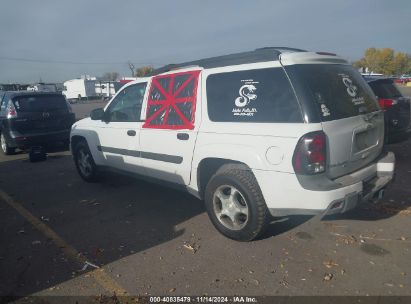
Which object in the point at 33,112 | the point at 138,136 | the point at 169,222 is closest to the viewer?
the point at 169,222

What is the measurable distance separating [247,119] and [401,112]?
16.0 feet

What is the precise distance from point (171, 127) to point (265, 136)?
1.48 meters

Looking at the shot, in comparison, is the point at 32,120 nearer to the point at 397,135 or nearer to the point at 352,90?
the point at 352,90

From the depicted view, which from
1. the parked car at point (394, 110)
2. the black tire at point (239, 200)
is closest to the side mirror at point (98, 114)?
the black tire at point (239, 200)

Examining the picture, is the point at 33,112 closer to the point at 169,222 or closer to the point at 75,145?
the point at 75,145

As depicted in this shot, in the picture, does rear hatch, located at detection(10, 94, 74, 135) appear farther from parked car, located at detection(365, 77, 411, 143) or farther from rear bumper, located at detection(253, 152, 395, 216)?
parked car, located at detection(365, 77, 411, 143)

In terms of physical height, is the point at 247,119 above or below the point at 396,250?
above

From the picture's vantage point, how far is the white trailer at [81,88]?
54.6m

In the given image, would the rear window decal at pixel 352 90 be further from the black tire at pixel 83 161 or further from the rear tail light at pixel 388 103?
the black tire at pixel 83 161

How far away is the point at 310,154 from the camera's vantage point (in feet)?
10.2

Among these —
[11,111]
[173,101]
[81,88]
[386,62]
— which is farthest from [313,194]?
[386,62]

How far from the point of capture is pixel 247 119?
11.7 feet

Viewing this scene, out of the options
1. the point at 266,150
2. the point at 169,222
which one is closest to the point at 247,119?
the point at 266,150

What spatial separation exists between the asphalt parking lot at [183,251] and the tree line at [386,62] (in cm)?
10423
